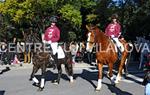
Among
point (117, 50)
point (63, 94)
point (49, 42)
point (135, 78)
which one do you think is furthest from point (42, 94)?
point (135, 78)

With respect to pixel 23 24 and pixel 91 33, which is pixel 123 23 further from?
pixel 91 33

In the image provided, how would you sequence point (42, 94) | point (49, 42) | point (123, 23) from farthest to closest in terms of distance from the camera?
1. point (123, 23)
2. point (49, 42)
3. point (42, 94)

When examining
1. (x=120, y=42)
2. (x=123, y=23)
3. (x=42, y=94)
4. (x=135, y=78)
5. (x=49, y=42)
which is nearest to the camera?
(x=42, y=94)

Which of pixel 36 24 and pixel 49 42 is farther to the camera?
pixel 36 24

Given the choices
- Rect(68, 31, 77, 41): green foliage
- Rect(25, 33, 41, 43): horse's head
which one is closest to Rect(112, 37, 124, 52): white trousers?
Rect(25, 33, 41, 43): horse's head

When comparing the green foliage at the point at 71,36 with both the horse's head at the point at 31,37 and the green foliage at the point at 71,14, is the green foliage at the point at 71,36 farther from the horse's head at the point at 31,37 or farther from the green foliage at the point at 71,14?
the horse's head at the point at 31,37

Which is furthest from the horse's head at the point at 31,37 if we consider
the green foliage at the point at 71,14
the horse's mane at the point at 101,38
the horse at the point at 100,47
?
the horse's mane at the point at 101,38

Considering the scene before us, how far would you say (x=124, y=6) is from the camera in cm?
2805

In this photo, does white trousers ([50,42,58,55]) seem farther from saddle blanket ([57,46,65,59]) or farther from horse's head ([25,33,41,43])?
horse's head ([25,33,41,43])

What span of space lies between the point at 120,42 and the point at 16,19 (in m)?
12.7

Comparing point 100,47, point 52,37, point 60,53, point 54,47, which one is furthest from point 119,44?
point 52,37

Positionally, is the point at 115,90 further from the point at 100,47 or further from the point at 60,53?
the point at 60,53

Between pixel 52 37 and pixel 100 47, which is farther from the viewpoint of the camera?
pixel 52 37

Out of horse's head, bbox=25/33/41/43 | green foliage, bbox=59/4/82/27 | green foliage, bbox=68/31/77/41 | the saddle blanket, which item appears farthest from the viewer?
green foliage, bbox=68/31/77/41
